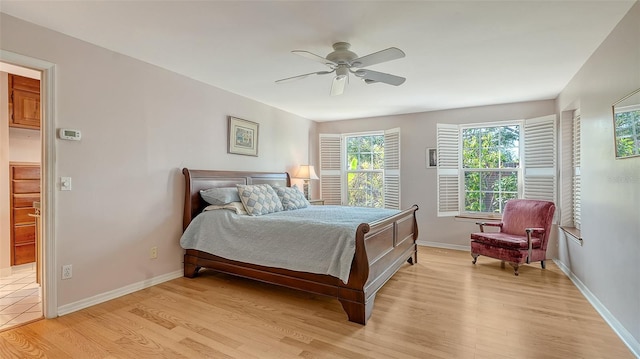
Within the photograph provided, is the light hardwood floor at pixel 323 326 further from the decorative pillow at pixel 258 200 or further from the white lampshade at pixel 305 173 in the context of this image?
the white lampshade at pixel 305 173

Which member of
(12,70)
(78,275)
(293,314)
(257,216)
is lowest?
(293,314)

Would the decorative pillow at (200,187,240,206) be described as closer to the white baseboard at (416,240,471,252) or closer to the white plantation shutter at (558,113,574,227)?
the white baseboard at (416,240,471,252)

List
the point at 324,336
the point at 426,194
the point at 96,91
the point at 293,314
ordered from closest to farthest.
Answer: the point at 324,336
the point at 293,314
the point at 96,91
the point at 426,194

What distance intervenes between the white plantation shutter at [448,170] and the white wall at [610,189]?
1.81 metres

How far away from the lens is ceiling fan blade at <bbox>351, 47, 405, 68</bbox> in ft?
7.04

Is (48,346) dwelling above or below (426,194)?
below

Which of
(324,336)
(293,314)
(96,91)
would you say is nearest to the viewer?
(324,336)

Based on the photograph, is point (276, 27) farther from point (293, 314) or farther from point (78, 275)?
point (78, 275)

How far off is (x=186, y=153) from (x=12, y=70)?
1705 millimetres

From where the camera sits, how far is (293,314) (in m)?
2.54

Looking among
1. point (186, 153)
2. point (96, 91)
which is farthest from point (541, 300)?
point (96, 91)

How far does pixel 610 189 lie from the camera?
2377 mm

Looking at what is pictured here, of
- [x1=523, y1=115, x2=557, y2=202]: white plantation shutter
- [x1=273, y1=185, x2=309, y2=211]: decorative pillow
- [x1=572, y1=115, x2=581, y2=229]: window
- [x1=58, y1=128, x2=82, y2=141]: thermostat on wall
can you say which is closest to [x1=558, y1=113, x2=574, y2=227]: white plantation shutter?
[x1=572, y1=115, x2=581, y2=229]: window

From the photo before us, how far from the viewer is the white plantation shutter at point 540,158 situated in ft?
13.7
